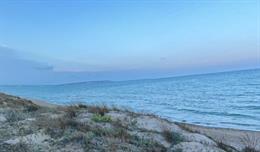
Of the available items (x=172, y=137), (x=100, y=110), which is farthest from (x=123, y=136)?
(x=100, y=110)

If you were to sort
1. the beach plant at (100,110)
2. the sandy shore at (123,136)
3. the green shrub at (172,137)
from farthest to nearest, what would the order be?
the beach plant at (100,110)
the green shrub at (172,137)
the sandy shore at (123,136)

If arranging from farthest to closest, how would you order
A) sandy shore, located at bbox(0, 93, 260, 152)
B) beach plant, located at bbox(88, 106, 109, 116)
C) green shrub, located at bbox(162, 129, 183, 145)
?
beach plant, located at bbox(88, 106, 109, 116)
green shrub, located at bbox(162, 129, 183, 145)
sandy shore, located at bbox(0, 93, 260, 152)

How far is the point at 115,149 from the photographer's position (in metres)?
6.88

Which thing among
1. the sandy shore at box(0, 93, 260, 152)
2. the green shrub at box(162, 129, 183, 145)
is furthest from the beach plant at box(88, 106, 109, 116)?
the green shrub at box(162, 129, 183, 145)

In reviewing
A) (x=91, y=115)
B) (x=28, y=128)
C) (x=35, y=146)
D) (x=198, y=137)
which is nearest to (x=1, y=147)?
(x=35, y=146)

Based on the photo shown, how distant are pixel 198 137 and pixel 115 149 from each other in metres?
2.87

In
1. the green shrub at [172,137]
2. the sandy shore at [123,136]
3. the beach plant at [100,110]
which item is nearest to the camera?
the sandy shore at [123,136]

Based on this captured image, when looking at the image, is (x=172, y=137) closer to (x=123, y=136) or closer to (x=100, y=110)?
(x=123, y=136)

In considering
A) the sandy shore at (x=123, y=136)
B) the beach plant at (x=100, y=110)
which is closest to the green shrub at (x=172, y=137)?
the sandy shore at (x=123, y=136)

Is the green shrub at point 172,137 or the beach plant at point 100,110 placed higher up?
the beach plant at point 100,110

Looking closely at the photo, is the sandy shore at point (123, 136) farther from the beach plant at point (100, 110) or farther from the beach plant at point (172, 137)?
the beach plant at point (100, 110)

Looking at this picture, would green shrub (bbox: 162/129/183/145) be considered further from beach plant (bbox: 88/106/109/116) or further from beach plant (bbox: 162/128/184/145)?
beach plant (bbox: 88/106/109/116)

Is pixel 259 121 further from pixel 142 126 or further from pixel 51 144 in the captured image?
pixel 51 144

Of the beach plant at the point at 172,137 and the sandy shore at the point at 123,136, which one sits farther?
the beach plant at the point at 172,137
